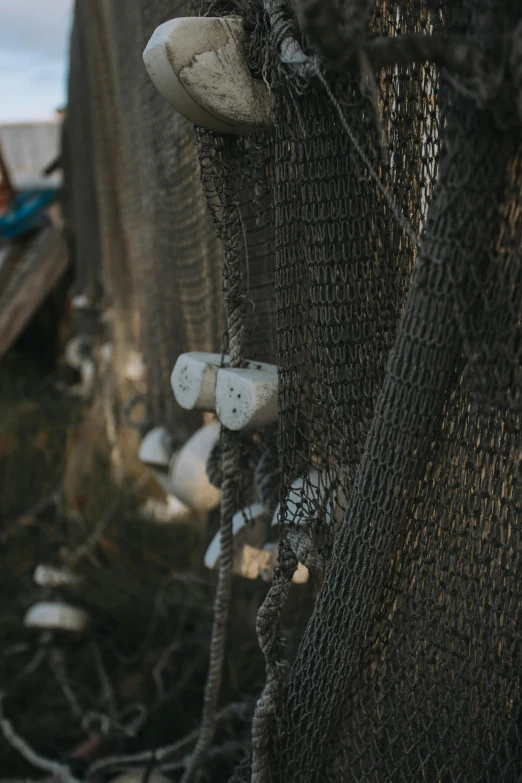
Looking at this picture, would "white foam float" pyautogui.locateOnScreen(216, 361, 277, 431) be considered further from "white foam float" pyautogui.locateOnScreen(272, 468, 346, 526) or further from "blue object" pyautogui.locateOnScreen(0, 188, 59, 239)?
"blue object" pyautogui.locateOnScreen(0, 188, 59, 239)

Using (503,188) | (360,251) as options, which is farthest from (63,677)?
(503,188)

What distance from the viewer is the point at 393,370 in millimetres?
630

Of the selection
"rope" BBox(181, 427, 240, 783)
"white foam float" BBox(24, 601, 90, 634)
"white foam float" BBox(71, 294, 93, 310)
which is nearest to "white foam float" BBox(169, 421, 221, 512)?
"rope" BBox(181, 427, 240, 783)

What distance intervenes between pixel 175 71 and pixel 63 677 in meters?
1.44

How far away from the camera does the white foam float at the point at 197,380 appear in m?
0.93

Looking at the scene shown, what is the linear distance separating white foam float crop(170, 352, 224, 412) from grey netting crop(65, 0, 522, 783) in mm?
59

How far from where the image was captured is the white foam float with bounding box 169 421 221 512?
4.06ft

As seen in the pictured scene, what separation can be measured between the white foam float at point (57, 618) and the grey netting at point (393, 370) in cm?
112

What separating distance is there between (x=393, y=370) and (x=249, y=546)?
49 centimetres

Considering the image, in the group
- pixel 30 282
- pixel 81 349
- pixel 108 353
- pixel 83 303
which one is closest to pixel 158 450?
pixel 108 353

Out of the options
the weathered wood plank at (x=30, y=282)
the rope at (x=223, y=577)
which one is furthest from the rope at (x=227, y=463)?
the weathered wood plank at (x=30, y=282)

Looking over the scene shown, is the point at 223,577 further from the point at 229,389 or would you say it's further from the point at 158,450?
the point at 158,450

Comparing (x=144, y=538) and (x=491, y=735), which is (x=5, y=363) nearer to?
(x=144, y=538)

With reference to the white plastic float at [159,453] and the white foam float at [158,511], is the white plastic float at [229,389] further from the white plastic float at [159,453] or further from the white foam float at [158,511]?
the white foam float at [158,511]
